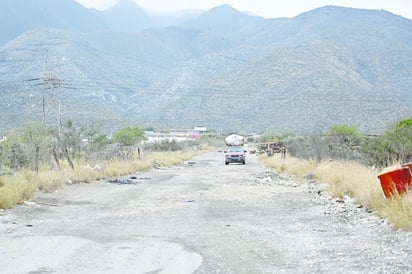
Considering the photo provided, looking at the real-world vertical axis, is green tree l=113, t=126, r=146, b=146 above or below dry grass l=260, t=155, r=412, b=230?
below

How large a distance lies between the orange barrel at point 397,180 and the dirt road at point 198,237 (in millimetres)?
809

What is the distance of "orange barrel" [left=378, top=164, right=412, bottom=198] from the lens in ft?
46.3

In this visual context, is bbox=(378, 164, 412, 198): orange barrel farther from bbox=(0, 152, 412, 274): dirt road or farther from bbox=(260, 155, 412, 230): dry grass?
bbox=(0, 152, 412, 274): dirt road

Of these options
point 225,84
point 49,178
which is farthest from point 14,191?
point 225,84

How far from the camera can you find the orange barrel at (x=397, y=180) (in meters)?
14.1

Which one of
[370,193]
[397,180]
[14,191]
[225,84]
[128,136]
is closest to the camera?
[397,180]

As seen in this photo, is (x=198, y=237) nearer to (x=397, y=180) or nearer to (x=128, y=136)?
(x=397, y=180)

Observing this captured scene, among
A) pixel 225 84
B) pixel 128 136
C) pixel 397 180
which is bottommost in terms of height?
pixel 128 136

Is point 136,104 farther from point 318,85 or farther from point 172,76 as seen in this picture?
point 318,85

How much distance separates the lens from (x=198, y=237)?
12.3 m

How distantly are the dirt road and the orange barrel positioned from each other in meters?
0.81

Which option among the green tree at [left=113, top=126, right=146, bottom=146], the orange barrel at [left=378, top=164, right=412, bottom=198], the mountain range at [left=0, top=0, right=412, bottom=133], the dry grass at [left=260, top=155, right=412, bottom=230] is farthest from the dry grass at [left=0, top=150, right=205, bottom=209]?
the mountain range at [left=0, top=0, right=412, bottom=133]

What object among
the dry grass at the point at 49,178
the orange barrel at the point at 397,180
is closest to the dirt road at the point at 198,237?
the dry grass at the point at 49,178

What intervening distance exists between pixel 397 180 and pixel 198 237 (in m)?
5.13
